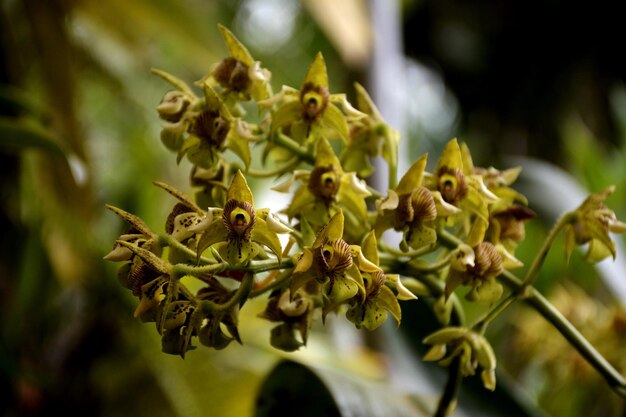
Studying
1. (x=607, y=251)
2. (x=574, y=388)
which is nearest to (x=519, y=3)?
(x=574, y=388)

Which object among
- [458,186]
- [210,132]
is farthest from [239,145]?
[458,186]

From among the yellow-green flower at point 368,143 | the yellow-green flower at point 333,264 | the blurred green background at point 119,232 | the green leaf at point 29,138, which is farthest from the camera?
the blurred green background at point 119,232

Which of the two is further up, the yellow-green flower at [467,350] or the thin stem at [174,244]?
the thin stem at [174,244]

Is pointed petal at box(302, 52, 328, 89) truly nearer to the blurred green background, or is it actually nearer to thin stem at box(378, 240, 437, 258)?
thin stem at box(378, 240, 437, 258)

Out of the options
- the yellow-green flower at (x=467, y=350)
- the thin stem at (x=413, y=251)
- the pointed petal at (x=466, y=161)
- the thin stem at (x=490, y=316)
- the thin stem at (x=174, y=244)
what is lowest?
the yellow-green flower at (x=467, y=350)

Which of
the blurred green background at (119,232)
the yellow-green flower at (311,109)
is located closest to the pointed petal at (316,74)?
the yellow-green flower at (311,109)

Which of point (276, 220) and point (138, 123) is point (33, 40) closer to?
point (138, 123)

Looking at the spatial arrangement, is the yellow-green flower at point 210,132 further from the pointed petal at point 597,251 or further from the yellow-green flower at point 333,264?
the pointed petal at point 597,251

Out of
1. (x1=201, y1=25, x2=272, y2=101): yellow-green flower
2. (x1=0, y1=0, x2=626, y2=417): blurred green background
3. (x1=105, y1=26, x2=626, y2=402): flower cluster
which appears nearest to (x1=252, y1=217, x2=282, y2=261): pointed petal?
(x1=105, y1=26, x2=626, y2=402): flower cluster
